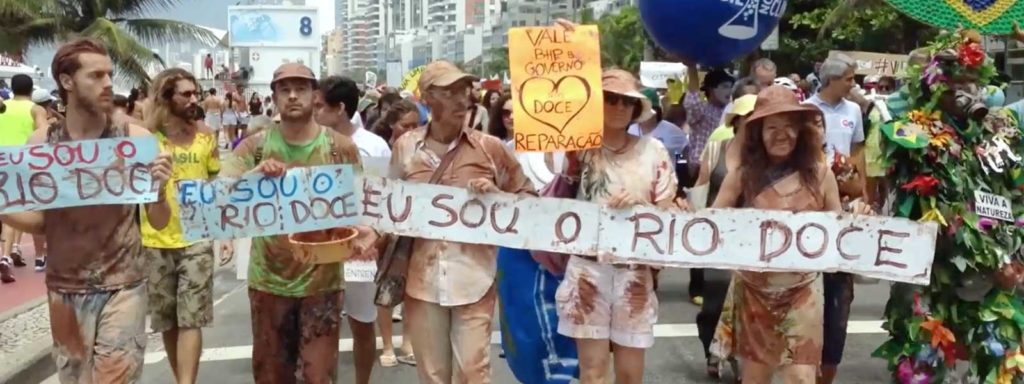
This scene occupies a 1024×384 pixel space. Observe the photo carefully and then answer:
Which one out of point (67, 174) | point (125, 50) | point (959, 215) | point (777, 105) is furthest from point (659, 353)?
point (125, 50)

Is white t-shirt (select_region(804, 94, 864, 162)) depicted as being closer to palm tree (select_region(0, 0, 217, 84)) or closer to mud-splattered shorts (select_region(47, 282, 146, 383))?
mud-splattered shorts (select_region(47, 282, 146, 383))

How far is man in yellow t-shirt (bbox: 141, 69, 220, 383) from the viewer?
17.4 feet

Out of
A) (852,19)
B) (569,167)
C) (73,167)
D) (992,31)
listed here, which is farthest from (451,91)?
(852,19)

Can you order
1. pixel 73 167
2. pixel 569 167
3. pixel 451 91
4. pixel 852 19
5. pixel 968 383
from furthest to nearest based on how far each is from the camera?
1. pixel 852 19
2. pixel 968 383
3. pixel 569 167
4. pixel 451 91
5. pixel 73 167

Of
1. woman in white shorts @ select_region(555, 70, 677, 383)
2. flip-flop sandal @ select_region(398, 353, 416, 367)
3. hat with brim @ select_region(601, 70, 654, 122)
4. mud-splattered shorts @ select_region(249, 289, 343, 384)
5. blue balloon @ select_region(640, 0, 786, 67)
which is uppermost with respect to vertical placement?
blue balloon @ select_region(640, 0, 786, 67)

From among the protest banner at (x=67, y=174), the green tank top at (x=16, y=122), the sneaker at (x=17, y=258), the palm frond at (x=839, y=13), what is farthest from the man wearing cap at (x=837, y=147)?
the palm frond at (x=839, y=13)

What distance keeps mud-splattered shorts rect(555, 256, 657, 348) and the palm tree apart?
21.0 m

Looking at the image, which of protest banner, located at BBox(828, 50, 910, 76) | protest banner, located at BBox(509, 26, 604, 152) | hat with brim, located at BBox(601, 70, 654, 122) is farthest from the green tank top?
protest banner, located at BBox(828, 50, 910, 76)

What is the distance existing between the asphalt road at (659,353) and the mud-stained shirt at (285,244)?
201 centimetres

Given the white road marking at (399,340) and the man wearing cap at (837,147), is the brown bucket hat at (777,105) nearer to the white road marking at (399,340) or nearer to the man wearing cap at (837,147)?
the man wearing cap at (837,147)

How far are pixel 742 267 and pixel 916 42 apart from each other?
27728mm

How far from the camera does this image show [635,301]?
14.6ft

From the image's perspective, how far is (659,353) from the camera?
694cm

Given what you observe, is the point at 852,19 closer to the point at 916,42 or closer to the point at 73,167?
the point at 916,42
